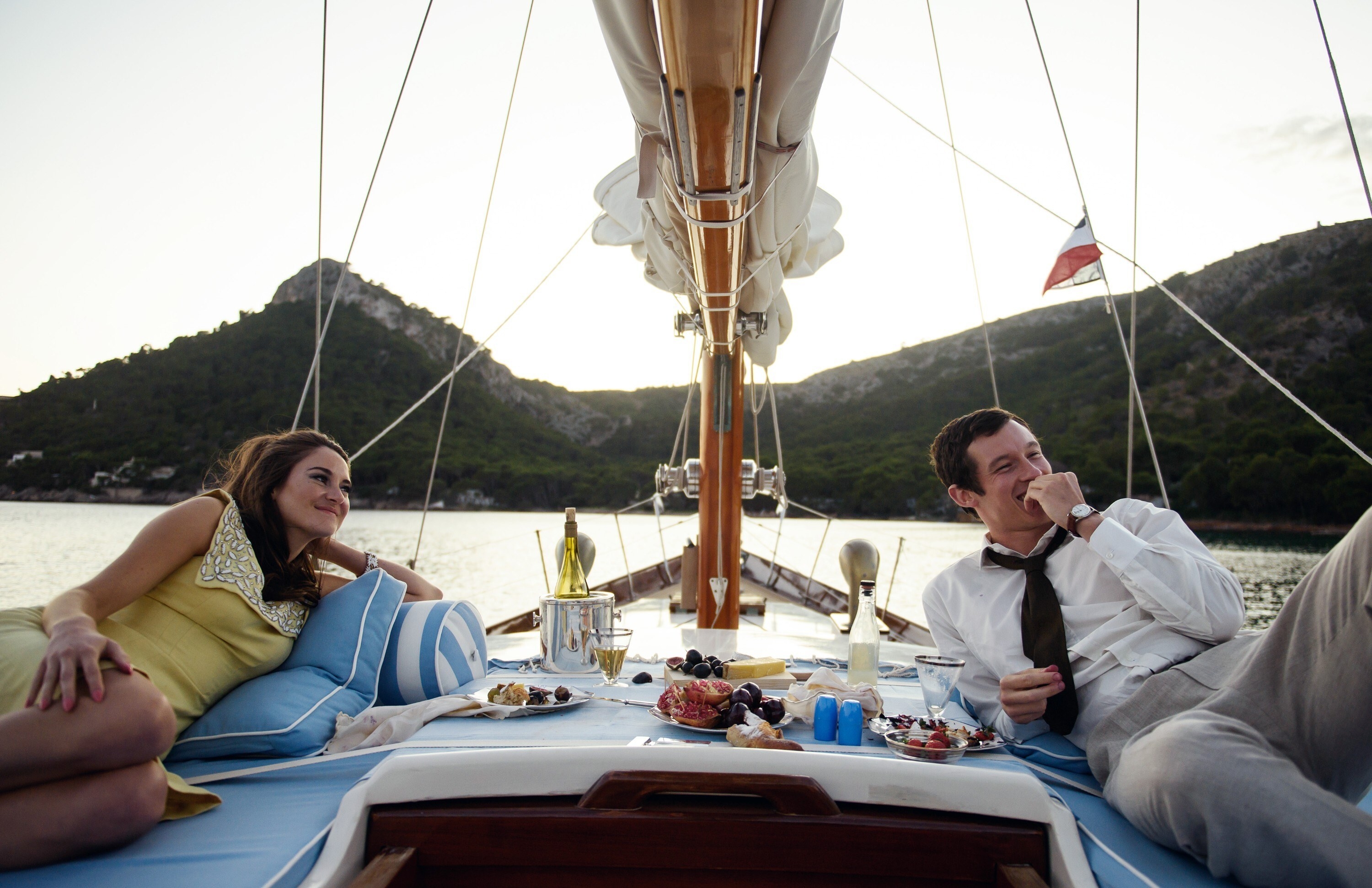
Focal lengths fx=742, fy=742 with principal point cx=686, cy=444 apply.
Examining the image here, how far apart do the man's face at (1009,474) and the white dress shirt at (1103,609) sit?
2.6 inches

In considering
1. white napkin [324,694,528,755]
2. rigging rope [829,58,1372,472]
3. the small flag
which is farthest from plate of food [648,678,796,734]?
the small flag

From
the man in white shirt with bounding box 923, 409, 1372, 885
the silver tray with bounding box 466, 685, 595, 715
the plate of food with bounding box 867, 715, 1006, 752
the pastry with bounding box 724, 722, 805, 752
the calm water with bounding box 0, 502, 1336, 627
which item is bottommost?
the calm water with bounding box 0, 502, 1336, 627

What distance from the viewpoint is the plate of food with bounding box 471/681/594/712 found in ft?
5.47

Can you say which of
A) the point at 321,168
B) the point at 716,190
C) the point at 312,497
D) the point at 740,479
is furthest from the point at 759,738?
the point at 740,479

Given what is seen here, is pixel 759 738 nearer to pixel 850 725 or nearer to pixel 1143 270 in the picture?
pixel 850 725

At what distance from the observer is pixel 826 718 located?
1.44 m

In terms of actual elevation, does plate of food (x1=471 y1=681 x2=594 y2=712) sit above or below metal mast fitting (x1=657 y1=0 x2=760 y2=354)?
below

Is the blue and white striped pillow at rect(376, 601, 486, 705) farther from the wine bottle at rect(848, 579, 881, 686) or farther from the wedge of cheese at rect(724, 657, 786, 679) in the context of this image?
the wine bottle at rect(848, 579, 881, 686)

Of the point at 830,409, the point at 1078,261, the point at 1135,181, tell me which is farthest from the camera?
the point at 830,409

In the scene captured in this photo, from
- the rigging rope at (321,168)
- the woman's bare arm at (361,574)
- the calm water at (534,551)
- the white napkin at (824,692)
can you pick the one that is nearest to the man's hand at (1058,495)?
the white napkin at (824,692)

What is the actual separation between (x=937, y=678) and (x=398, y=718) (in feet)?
3.70

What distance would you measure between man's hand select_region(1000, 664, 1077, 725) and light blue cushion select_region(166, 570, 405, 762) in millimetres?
1388

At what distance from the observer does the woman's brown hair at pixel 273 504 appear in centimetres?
172

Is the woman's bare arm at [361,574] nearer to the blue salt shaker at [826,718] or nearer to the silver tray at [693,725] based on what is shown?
the silver tray at [693,725]
